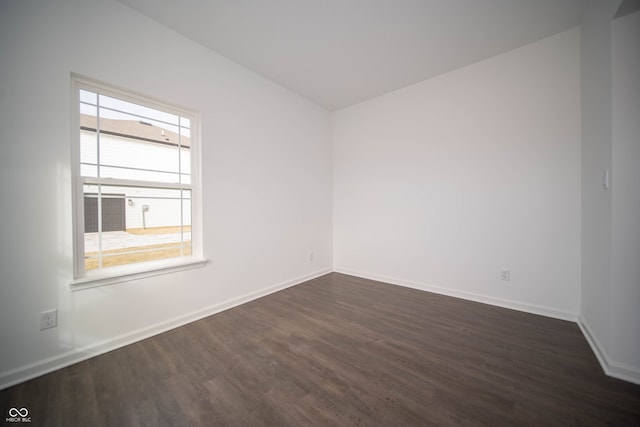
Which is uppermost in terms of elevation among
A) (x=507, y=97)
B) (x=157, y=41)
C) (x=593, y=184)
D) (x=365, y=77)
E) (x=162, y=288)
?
(x=365, y=77)

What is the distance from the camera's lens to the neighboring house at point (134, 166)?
6.33 ft

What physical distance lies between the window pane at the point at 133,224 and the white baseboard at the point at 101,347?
2.07ft

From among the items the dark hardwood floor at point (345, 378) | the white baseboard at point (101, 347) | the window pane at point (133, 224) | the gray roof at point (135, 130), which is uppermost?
the gray roof at point (135, 130)

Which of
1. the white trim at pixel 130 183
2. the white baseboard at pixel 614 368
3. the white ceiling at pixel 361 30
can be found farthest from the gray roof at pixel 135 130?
the white baseboard at pixel 614 368

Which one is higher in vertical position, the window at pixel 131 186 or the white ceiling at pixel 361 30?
the white ceiling at pixel 361 30

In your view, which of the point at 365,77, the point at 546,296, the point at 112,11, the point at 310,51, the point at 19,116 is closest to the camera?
the point at 19,116

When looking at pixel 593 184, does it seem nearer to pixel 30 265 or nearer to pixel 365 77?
pixel 365 77

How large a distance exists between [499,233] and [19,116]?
4.36 m

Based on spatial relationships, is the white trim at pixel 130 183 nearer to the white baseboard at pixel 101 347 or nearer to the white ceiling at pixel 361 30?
the white baseboard at pixel 101 347

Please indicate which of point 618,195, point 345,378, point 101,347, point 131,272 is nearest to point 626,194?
point 618,195

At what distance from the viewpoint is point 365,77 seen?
3.11 meters

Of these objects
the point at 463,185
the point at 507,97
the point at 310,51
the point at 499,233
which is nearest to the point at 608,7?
the point at 507,97

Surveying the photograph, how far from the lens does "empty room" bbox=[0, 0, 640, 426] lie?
1.50 metres

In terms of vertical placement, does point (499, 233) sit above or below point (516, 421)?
above
